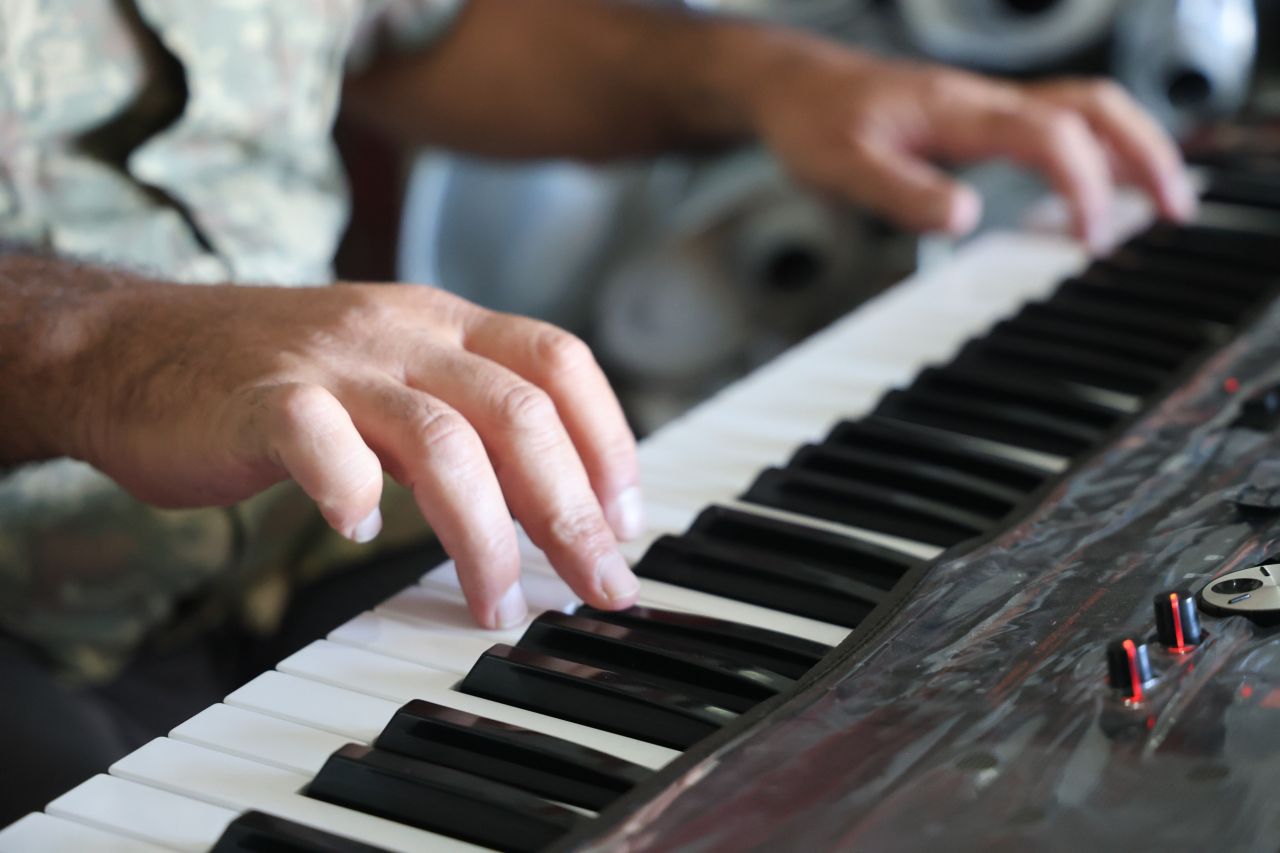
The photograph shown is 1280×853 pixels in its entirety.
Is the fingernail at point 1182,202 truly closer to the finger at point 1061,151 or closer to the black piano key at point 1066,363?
the finger at point 1061,151

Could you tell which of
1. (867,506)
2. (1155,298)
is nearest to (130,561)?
(867,506)

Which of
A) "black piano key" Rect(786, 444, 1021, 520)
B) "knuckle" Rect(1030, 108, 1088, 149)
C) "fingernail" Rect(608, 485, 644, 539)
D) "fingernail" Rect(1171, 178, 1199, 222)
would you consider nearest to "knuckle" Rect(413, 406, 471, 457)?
"fingernail" Rect(608, 485, 644, 539)

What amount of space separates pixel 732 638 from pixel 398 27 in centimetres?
90

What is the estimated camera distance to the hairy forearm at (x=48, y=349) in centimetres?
68

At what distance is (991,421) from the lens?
32.2 inches

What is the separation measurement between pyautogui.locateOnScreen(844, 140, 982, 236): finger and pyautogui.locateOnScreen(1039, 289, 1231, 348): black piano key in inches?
4.3

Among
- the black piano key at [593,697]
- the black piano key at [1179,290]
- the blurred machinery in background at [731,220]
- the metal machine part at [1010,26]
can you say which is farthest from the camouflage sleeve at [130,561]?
the metal machine part at [1010,26]

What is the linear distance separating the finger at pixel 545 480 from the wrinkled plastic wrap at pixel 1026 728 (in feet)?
0.38

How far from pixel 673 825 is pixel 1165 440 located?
0.43 meters

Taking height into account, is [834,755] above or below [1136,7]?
below

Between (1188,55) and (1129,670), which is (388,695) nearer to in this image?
(1129,670)

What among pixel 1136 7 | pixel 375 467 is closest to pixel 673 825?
pixel 375 467

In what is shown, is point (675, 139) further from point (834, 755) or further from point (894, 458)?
point (834, 755)

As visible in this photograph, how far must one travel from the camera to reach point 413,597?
635 millimetres
